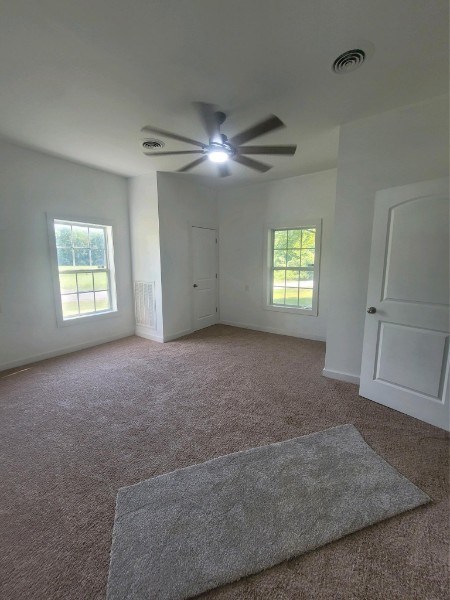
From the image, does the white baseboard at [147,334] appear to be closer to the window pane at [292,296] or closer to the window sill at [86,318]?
Result: the window sill at [86,318]

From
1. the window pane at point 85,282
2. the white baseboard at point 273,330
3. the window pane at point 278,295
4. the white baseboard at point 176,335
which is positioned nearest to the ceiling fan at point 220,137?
the window pane at point 85,282

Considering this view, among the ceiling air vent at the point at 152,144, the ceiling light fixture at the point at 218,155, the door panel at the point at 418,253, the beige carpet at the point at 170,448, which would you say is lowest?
the beige carpet at the point at 170,448

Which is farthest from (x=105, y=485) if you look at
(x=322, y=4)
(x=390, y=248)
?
(x=322, y=4)

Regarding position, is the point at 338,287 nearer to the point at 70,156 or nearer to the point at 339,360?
the point at 339,360

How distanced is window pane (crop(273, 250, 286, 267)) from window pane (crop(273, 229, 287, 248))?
0.11 meters

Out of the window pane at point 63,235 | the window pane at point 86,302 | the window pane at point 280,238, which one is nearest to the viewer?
the window pane at point 63,235

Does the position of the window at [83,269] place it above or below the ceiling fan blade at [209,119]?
below

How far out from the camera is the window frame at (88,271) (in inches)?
140

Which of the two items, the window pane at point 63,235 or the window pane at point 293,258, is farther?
the window pane at point 293,258

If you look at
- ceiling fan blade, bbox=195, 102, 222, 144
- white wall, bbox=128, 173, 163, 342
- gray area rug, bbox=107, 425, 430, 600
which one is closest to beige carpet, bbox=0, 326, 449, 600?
gray area rug, bbox=107, 425, 430, 600

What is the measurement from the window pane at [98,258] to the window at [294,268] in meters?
2.84

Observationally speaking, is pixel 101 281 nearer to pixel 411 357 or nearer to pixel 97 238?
pixel 97 238

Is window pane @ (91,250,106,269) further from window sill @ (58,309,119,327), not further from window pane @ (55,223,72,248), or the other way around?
window sill @ (58,309,119,327)

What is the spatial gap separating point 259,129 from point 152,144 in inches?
53.8
